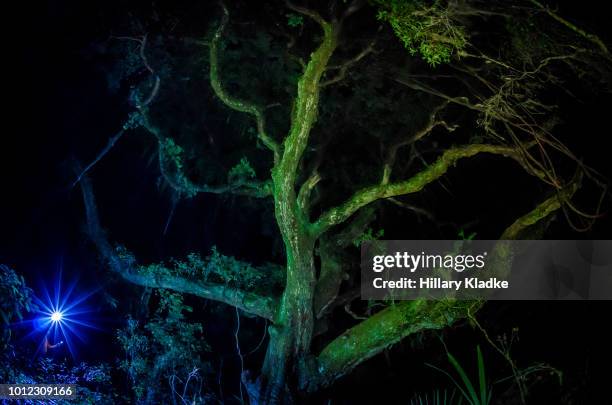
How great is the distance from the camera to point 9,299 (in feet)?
18.2

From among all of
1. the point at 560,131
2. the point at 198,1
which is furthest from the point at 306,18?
the point at 560,131

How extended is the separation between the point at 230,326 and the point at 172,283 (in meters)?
3.41

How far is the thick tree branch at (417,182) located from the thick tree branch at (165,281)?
140 cm

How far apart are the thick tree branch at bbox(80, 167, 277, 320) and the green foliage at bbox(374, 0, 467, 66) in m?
3.81

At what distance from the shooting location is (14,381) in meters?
6.03

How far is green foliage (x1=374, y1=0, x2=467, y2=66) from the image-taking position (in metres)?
5.75

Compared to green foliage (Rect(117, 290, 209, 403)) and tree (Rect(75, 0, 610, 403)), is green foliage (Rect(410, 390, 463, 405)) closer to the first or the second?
tree (Rect(75, 0, 610, 403))

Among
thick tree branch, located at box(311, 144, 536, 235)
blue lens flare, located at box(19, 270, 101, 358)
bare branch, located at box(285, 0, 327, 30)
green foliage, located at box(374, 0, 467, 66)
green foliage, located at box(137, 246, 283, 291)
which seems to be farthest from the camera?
blue lens flare, located at box(19, 270, 101, 358)

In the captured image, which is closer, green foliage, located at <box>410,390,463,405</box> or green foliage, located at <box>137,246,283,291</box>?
green foliage, located at <box>410,390,463,405</box>

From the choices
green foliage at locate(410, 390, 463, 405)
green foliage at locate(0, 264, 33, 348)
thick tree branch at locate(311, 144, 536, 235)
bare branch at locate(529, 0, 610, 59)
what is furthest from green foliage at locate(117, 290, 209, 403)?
bare branch at locate(529, 0, 610, 59)

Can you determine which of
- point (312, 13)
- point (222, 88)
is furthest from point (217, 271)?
point (312, 13)

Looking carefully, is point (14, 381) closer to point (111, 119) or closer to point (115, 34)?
point (115, 34)

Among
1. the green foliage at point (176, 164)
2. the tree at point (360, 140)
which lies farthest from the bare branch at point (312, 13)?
the green foliage at point (176, 164)

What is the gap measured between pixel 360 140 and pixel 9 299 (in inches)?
217
